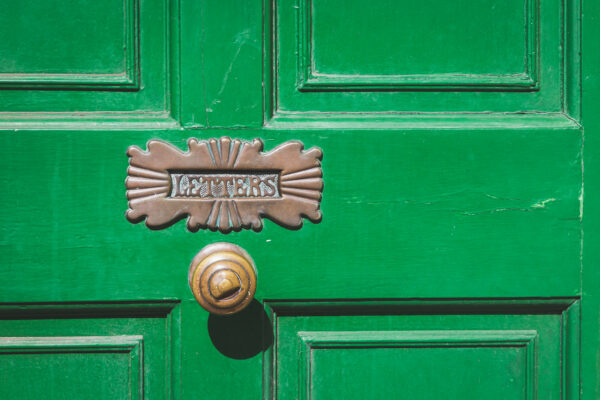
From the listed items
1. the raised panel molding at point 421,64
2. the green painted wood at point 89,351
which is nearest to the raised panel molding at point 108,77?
the raised panel molding at point 421,64

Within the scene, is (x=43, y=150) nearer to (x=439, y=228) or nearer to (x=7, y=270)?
(x=7, y=270)

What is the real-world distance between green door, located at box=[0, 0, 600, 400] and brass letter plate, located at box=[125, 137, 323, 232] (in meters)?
0.02

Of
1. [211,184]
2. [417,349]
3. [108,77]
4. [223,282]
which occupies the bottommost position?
[417,349]

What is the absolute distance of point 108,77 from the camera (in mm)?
598

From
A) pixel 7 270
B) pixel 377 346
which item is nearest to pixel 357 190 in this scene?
pixel 377 346

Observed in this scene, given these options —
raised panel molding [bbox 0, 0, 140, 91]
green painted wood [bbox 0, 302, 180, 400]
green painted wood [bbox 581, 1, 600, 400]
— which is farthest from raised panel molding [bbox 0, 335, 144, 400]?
green painted wood [bbox 581, 1, 600, 400]

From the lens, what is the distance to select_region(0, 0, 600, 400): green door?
1.92 feet

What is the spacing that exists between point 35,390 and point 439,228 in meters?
0.52

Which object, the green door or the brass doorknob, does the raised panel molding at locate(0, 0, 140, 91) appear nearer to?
the green door

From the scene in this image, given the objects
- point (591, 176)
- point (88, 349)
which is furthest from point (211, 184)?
point (591, 176)

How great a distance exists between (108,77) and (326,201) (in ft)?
0.99

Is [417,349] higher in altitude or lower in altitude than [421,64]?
lower

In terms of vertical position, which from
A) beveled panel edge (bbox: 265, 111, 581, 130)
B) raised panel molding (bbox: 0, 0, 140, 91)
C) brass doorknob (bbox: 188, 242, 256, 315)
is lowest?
brass doorknob (bbox: 188, 242, 256, 315)

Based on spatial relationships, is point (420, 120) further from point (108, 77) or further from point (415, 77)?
point (108, 77)
